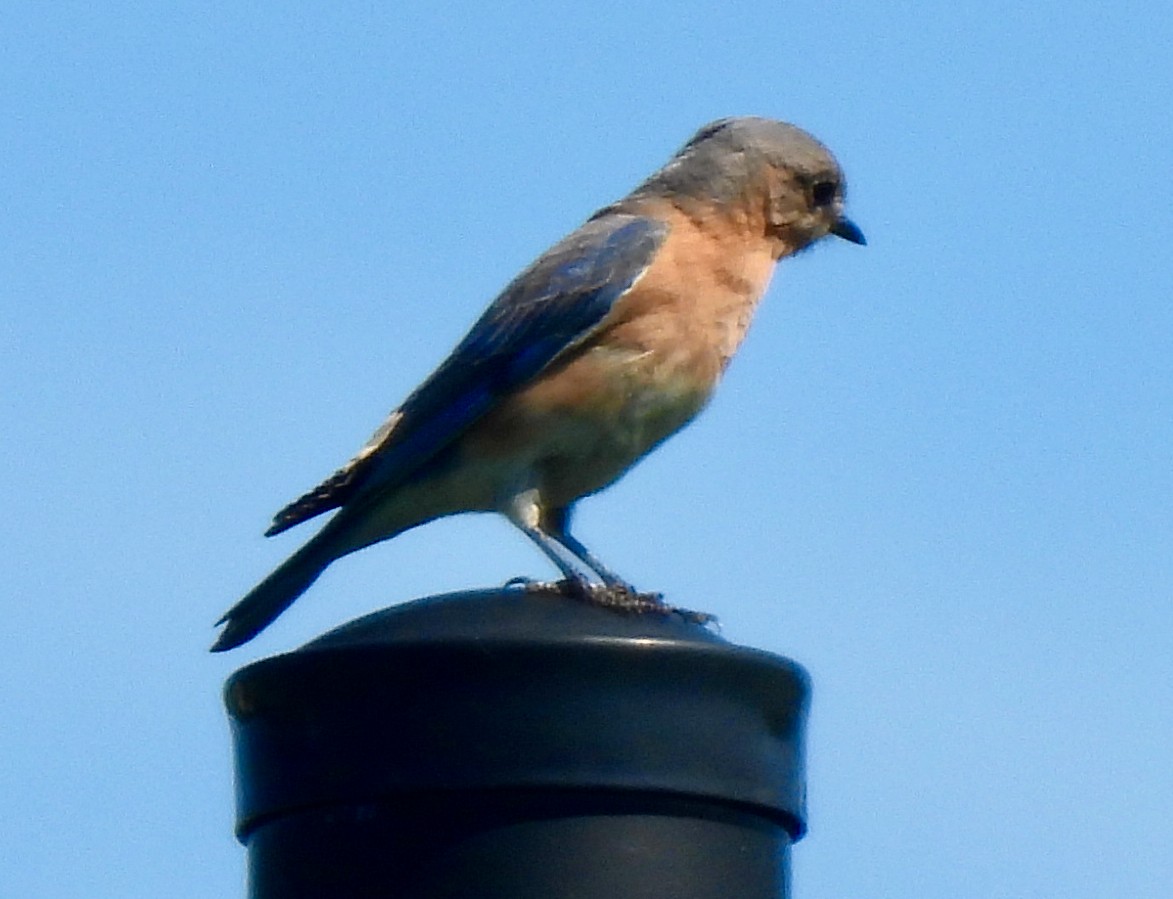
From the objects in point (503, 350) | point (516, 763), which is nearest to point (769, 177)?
point (503, 350)

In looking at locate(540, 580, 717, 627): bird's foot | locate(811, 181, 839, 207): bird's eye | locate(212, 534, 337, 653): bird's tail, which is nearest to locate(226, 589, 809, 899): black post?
locate(540, 580, 717, 627): bird's foot

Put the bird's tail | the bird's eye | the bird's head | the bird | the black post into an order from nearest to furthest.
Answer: the black post → the bird's tail → the bird → the bird's head → the bird's eye

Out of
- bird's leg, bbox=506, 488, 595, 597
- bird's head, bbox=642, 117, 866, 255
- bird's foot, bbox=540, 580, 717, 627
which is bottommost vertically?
bird's foot, bbox=540, 580, 717, 627

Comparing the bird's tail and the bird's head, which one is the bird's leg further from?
the bird's head

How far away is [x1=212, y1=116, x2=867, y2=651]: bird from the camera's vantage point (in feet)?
20.8

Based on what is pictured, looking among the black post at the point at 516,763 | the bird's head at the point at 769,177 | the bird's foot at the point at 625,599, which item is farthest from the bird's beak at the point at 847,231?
the black post at the point at 516,763

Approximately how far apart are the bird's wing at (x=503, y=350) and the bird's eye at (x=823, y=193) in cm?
87

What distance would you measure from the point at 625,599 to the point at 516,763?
1.22m

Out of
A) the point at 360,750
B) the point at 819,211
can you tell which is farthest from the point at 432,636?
the point at 819,211

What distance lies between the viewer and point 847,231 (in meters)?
7.67

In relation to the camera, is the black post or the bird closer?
the black post

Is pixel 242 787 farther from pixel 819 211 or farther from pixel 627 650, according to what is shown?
pixel 819 211

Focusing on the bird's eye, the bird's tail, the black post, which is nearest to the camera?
the black post

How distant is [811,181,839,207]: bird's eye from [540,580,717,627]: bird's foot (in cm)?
226
